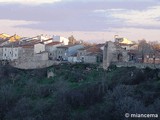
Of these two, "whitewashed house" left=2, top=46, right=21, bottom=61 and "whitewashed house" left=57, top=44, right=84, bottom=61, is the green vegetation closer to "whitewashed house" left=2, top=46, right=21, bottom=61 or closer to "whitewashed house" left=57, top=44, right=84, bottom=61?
"whitewashed house" left=57, top=44, right=84, bottom=61

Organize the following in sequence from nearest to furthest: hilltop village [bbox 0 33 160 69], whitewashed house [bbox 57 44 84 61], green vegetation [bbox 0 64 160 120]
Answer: green vegetation [bbox 0 64 160 120], hilltop village [bbox 0 33 160 69], whitewashed house [bbox 57 44 84 61]

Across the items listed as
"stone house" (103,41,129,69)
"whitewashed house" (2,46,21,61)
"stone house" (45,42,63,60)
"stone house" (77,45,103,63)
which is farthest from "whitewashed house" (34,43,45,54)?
"stone house" (103,41,129,69)

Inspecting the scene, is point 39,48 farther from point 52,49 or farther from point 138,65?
point 138,65

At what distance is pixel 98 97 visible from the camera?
29734 millimetres

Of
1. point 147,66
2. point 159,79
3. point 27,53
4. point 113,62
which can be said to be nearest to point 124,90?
point 159,79

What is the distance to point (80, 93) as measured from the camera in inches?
1198

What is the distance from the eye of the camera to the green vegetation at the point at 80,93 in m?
25.6

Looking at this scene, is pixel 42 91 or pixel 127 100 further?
pixel 42 91

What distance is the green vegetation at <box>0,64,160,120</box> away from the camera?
2557cm

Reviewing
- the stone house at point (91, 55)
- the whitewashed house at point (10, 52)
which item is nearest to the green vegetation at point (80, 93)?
the stone house at point (91, 55)

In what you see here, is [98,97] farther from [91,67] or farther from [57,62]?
[57,62]

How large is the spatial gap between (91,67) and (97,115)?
14.1m

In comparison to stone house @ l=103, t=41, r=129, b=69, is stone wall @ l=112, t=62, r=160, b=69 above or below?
below

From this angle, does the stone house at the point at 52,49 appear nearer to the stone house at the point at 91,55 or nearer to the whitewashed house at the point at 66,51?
the whitewashed house at the point at 66,51
